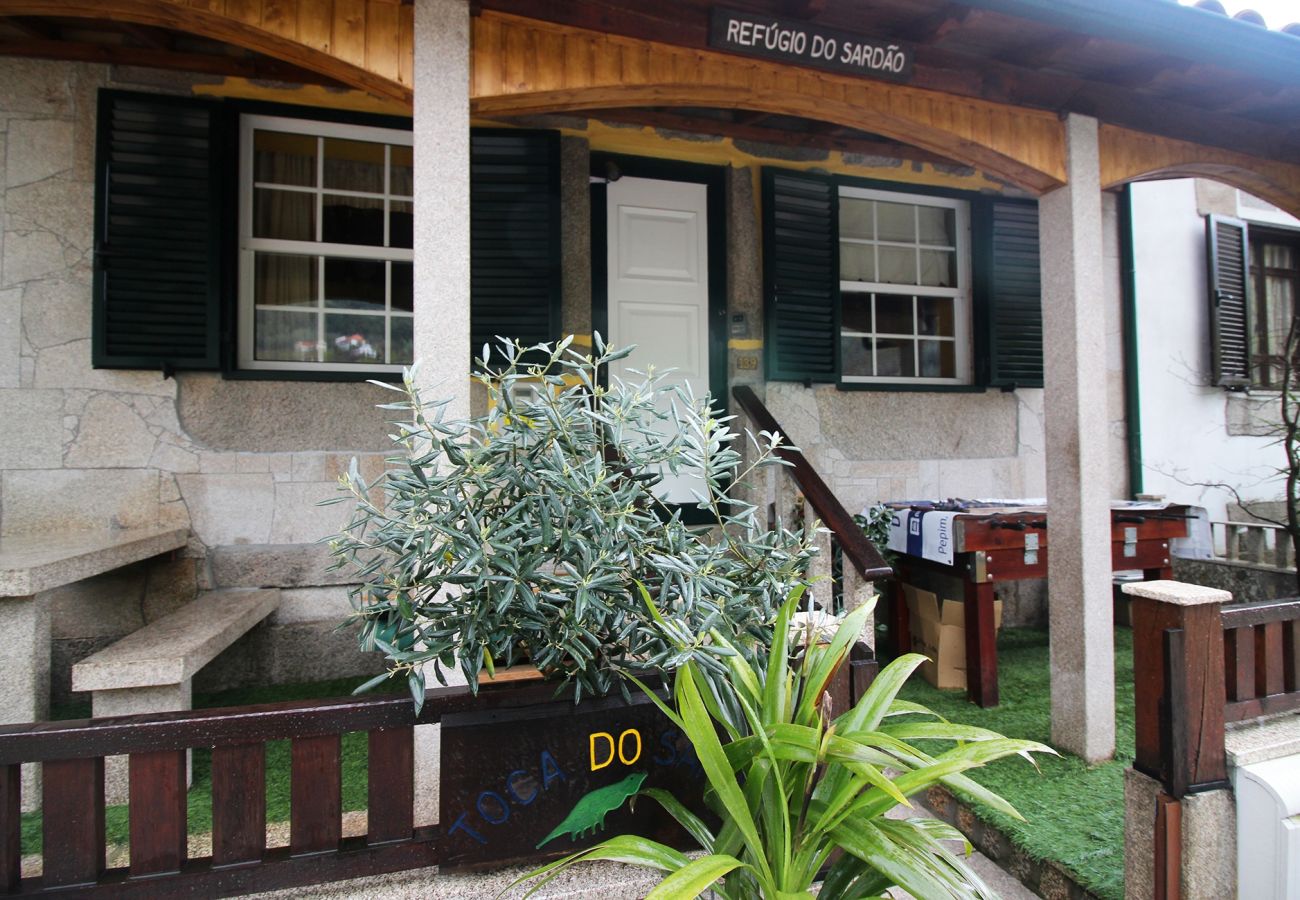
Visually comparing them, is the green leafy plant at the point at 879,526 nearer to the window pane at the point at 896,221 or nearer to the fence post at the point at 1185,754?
the window pane at the point at 896,221

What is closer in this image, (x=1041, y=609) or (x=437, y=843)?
(x=437, y=843)

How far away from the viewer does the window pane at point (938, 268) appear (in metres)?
5.13

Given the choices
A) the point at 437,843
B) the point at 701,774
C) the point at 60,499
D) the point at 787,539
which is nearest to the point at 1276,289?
the point at 787,539

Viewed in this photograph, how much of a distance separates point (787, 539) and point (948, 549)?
7.28 ft

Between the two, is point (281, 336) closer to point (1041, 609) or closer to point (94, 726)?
point (94, 726)

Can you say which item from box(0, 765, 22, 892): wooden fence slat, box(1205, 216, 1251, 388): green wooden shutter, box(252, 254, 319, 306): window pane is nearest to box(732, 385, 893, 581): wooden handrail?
box(0, 765, 22, 892): wooden fence slat

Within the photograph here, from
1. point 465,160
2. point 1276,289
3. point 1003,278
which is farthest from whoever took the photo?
point 1276,289

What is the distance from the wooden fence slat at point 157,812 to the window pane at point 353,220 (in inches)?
125

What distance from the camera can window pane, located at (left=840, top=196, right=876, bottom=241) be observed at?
4.92 meters

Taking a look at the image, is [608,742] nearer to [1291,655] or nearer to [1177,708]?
[1177,708]

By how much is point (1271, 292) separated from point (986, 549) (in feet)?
15.9

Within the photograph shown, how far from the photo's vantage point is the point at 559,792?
155 centimetres

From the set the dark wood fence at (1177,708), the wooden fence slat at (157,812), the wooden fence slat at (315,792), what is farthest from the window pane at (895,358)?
the wooden fence slat at (157,812)

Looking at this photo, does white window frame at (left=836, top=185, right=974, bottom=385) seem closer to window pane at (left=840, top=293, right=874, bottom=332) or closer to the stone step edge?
window pane at (left=840, top=293, right=874, bottom=332)
